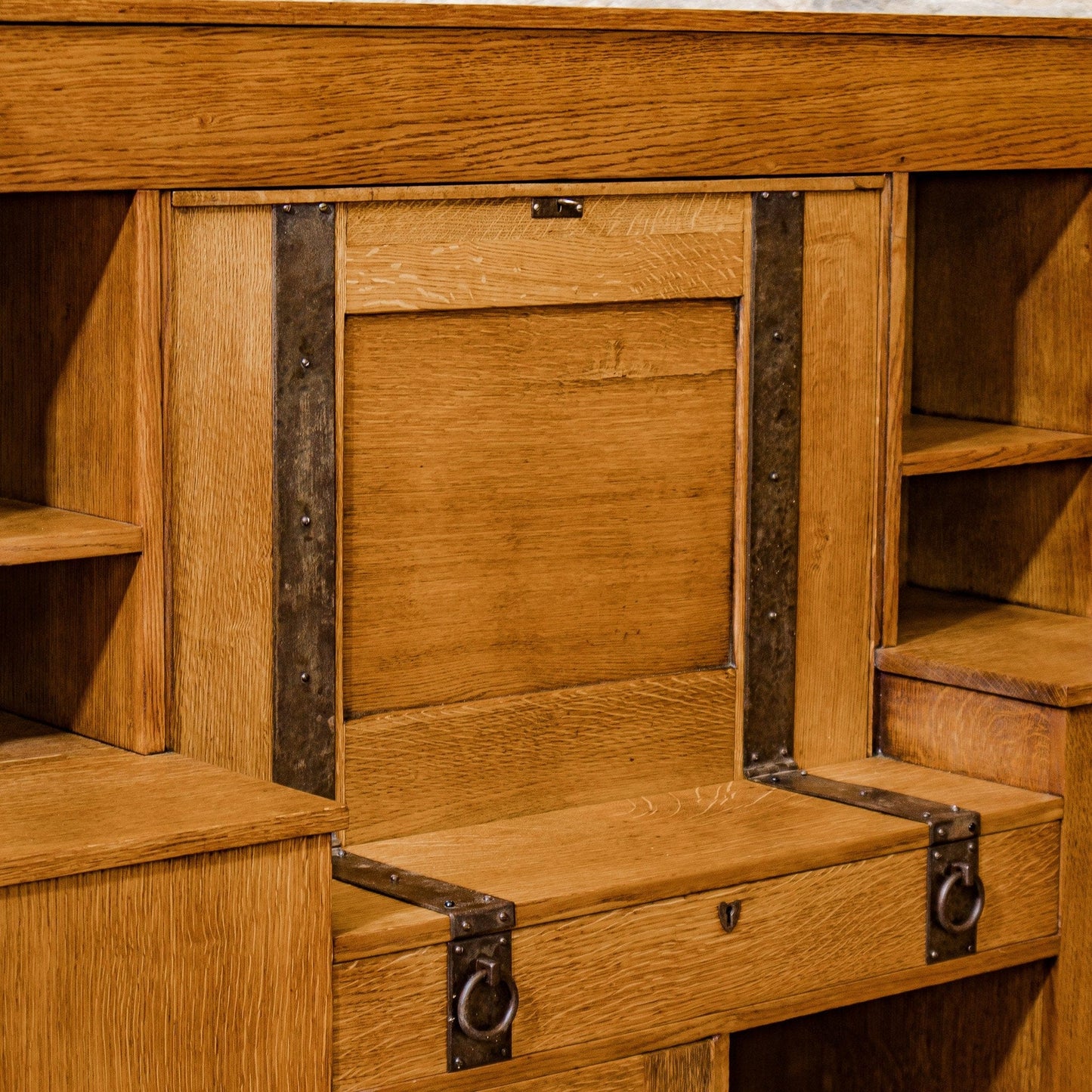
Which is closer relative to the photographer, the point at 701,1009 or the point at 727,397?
the point at 701,1009

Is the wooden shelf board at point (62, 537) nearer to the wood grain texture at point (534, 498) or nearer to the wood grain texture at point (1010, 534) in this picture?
the wood grain texture at point (534, 498)

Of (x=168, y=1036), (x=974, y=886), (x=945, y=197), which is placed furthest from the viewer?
(x=945, y=197)

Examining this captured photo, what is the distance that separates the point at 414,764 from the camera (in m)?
2.27

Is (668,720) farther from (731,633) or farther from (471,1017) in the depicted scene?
(471,1017)

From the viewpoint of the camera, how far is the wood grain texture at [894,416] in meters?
2.53

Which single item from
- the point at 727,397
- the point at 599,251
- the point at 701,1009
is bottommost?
the point at 701,1009

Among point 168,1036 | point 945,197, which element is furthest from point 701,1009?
point 945,197

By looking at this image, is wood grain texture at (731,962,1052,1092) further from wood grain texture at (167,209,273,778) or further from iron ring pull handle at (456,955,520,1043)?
wood grain texture at (167,209,273,778)

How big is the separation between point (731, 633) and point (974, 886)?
41 centimetres

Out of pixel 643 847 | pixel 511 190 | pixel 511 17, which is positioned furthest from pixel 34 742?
pixel 511 17

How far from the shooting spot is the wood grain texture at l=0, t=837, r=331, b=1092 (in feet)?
5.86

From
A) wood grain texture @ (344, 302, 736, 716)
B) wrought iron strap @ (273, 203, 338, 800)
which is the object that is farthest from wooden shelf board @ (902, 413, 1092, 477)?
wrought iron strap @ (273, 203, 338, 800)

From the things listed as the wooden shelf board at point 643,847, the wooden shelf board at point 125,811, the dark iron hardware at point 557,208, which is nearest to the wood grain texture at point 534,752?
the wooden shelf board at point 643,847

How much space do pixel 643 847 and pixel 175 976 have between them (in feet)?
1.97
